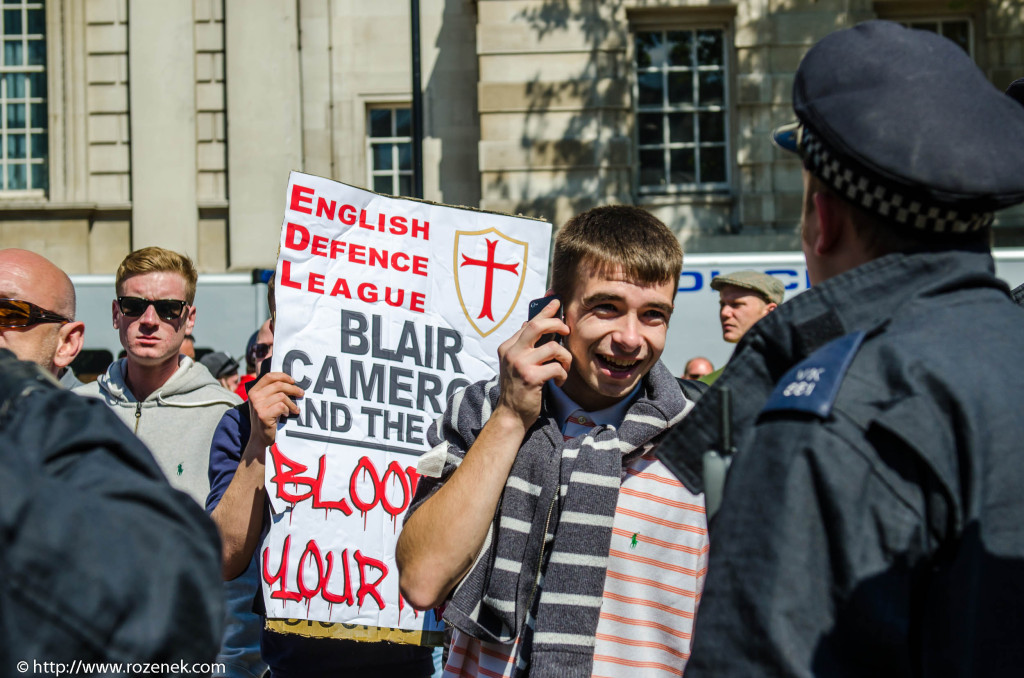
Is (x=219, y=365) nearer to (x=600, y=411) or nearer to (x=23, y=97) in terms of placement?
(x=600, y=411)

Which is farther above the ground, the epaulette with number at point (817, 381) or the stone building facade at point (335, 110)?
the stone building facade at point (335, 110)

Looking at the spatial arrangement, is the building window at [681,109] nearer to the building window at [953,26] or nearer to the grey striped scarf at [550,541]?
the building window at [953,26]

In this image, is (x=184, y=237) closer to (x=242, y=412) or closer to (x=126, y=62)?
(x=126, y=62)

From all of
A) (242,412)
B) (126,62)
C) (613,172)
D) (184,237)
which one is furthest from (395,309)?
(126,62)

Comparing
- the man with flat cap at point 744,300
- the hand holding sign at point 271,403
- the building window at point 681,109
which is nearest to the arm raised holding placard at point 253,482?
the hand holding sign at point 271,403

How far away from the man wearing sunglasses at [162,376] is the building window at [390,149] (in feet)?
32.1

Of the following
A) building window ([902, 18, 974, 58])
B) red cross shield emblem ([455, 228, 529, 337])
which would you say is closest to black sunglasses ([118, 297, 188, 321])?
red cross shield emblem ([455, 228, 529, 337])

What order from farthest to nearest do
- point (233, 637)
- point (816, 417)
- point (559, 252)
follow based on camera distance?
1. point (233, 637)
2. point (559, 252)
3. point (816, 417)

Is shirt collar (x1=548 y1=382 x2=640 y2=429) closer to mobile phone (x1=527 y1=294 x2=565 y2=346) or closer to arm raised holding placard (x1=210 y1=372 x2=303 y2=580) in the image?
mobile phone (x1=527 y1=294 x2=565 y2=346)

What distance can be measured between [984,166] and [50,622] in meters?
1.25

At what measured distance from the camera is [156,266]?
4090 mm

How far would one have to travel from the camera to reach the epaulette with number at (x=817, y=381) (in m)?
1.23

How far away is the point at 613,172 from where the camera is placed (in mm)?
12688

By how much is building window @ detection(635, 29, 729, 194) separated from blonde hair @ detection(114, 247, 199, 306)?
9877 millimetres
